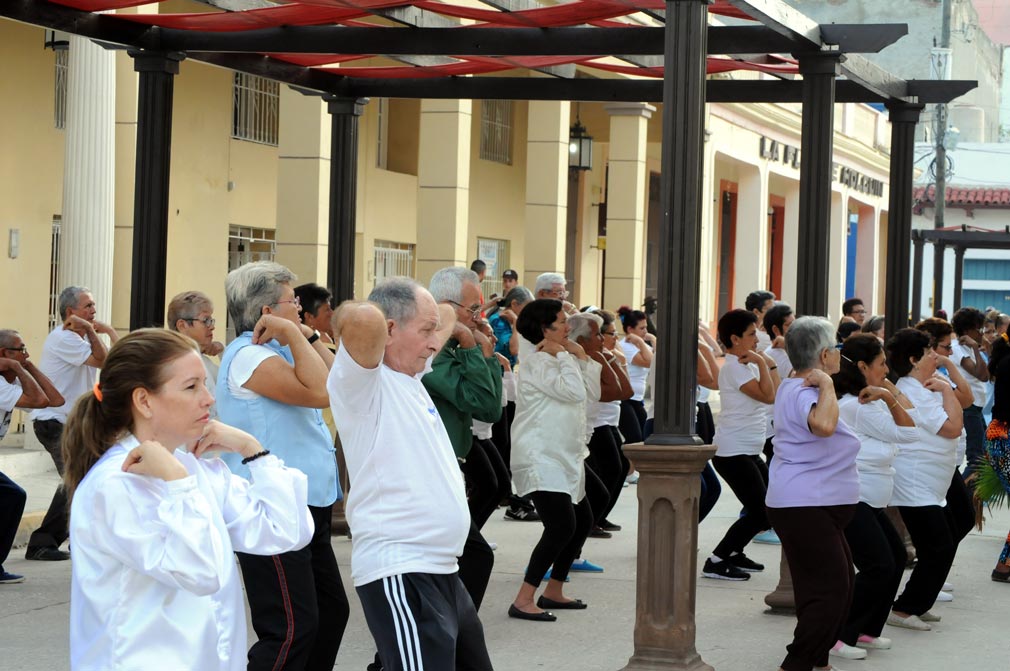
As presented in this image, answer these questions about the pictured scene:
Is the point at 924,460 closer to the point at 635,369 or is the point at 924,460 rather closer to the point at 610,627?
the point at 610,627

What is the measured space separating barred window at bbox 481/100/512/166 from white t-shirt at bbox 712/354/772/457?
1420cm

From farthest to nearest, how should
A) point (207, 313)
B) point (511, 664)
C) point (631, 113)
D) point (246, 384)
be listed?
point (631, 113)
point (207, 313)
point (511, 664)
point (246, 384)

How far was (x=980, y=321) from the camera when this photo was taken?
563 inches

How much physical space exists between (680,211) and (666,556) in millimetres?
1555

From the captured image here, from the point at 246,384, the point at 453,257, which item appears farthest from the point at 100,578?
the point at 453,257

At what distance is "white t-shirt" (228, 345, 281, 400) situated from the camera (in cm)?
551

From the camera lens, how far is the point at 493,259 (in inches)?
974

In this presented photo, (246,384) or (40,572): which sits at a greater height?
(246,384)

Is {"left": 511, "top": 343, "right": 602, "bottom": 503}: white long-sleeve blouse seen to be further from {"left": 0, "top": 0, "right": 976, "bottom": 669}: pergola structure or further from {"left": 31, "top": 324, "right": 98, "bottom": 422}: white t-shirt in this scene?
{"left": 31, "top": 324, "right": 98, "bottom": 422}: white t-shirt

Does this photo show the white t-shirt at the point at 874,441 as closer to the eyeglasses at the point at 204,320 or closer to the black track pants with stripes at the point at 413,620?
the eyeglasses at the point at 204,320


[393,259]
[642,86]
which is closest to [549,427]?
[642,86]

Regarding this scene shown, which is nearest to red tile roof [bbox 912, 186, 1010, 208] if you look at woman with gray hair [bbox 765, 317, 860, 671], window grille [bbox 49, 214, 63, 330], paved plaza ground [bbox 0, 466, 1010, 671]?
window grille [bbox 49, 214, 63, 330]

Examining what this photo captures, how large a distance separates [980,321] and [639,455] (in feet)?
28.0

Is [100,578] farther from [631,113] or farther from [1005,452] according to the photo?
[631,113]
